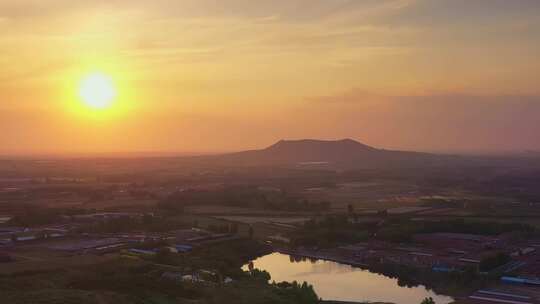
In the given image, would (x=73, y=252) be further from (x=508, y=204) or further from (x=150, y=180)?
(x=150, y=180)

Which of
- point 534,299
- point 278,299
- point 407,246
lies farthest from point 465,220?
point 278,299

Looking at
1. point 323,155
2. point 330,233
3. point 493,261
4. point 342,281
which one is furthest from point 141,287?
point 323,155

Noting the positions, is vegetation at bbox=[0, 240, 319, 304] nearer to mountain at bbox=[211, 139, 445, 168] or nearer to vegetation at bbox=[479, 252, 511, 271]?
vegetation at bbox=[479, 252, 511, 271]

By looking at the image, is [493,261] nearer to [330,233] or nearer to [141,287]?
[330,233]

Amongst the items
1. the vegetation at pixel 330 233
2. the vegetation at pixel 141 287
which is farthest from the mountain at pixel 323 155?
the vegetation at pixel 141 287

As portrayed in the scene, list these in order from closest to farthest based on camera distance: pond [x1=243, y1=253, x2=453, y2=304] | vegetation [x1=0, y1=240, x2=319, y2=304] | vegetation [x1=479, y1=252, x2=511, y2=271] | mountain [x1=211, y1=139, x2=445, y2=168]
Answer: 1. vegetation [x1=0, y1=240, x2=319, y2=304]
2. pond [x1=243, y1=253, x2=453, y2=304]
3. vegetation [x1=479, y1=252, x2=511, y2=271]
4. mountain [x1=211, y1=139, x2=445, y2=168]

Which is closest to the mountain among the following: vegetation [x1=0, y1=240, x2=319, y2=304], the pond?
the pond
